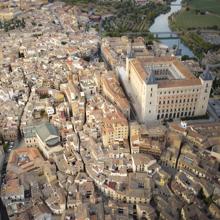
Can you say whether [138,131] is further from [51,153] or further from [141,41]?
[141,41]

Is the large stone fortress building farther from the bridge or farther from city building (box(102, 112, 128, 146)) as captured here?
the bridge

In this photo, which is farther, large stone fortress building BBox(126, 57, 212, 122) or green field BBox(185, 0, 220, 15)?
green field BBox(185, 0, 220, 15)

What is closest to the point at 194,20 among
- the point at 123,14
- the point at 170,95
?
the point at 123,14

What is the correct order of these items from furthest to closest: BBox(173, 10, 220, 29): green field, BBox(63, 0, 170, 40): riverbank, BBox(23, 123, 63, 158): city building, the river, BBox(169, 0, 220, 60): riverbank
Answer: BBox(173, 10, 220, 29): green field
BBox(63, 0, 170, 40): riverbank
the river
BBox(169, 0, 220, 60): riverbank
BBox(23, 123, 63, 158): city building

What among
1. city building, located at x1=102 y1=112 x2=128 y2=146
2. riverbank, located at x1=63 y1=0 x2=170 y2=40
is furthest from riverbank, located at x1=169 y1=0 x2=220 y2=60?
city building, located at x1=102 y1=112 x2=128 y2=146

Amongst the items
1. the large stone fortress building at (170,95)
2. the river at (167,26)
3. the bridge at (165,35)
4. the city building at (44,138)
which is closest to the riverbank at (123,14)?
the river at (167,26)

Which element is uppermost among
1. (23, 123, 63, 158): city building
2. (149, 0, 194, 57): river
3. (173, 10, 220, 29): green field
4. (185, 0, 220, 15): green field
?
(23, 123, 63, 158): city building

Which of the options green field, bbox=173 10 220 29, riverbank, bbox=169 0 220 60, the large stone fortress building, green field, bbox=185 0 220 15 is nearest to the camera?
the large stone fortress building

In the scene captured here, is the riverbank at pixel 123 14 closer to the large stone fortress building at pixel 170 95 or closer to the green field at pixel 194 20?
the green field at pixel 194 20
